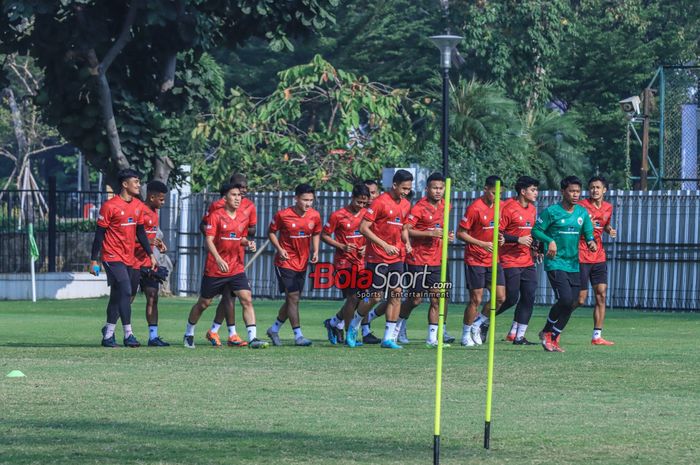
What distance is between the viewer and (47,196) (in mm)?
30938

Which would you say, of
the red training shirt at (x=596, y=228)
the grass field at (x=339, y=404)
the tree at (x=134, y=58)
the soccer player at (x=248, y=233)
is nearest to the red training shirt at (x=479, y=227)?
the grass field at (x=339, y=404)

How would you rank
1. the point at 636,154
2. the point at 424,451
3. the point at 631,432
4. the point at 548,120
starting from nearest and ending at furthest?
the point at 424,451 → the point at 631,432 → the point at 548,120 → the point at 636,154

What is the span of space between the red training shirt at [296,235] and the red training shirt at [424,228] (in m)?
1.30

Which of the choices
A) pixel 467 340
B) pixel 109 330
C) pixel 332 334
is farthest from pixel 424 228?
pixel 109 330

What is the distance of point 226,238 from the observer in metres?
17.0

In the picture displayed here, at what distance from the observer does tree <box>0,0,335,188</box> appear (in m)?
26.7

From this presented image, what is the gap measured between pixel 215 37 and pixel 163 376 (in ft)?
51.5

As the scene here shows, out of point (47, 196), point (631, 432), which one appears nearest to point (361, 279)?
point (631, 432)

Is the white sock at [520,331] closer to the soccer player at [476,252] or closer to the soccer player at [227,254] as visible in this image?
the soccer player at [476,252]

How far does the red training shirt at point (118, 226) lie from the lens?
55.2ft

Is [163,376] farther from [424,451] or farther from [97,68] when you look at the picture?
[97,68]

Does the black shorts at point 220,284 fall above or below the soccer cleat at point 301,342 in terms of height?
above

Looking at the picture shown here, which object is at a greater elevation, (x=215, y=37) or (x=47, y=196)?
(x=215, y=37)

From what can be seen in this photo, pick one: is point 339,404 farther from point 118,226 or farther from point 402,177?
point 118,226
